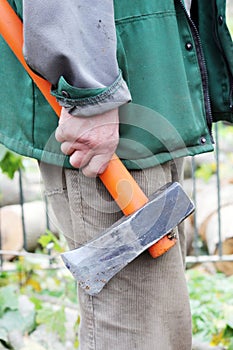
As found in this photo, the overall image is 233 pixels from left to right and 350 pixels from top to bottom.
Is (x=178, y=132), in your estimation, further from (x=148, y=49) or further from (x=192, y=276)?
(x=192, y=276)

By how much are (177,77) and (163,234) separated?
0.41 meters

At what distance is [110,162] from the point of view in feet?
6.02

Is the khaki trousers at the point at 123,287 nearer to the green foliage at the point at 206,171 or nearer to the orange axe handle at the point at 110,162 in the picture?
the orange axe handle at the point at 110,162

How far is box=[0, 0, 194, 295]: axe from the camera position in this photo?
183 cm

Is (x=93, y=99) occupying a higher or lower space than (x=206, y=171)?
higher

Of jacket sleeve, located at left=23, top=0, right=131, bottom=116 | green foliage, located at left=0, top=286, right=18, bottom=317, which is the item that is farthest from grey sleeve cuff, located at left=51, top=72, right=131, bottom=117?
green foliage, located at left=0, top=286, right=18, bottom=317

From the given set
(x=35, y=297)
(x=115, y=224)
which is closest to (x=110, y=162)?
(x=115, y=224)

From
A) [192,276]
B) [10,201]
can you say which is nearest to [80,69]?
[192,276]

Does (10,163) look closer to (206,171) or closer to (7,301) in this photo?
(7,301)

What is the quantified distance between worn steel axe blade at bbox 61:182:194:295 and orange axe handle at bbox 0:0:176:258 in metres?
0.04

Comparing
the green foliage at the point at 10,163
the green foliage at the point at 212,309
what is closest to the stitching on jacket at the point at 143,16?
the green foliage at the point at 10,163

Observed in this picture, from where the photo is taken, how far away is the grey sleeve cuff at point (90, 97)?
1.71 meters

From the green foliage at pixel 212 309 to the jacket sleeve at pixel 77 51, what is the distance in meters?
1.57

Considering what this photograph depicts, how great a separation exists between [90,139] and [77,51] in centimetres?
21
